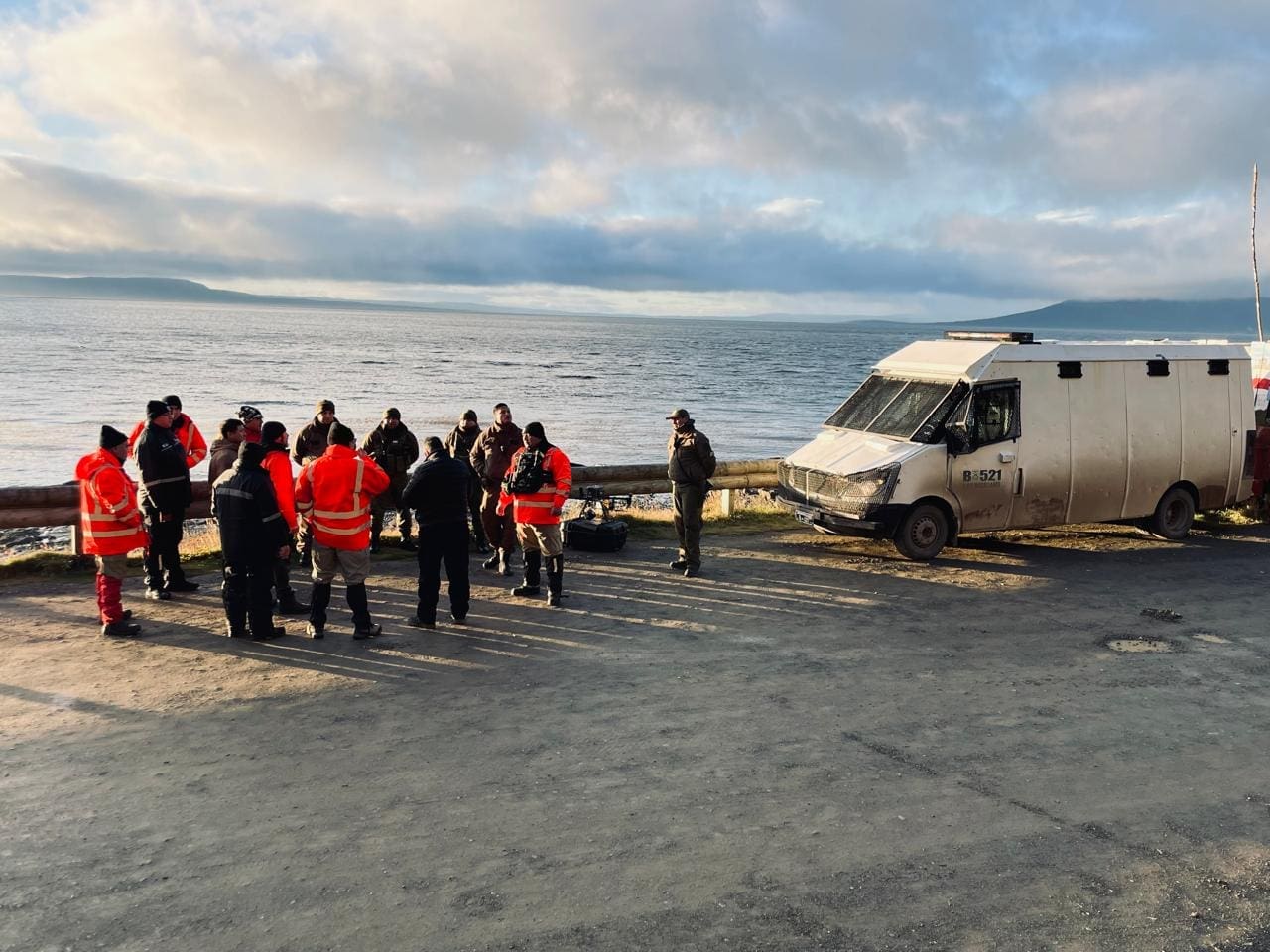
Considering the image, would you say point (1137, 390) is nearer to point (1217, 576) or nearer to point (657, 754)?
point (1217, 576)

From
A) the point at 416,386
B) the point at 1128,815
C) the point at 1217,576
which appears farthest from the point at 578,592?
the point at 416,386

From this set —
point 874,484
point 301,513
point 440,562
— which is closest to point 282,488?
point 301,513

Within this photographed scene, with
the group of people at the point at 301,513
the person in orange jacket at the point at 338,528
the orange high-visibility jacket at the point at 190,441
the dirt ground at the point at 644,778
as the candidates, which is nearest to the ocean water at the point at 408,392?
the orange high-visibility jacket at the point at 190,441

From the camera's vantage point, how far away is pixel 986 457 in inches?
454

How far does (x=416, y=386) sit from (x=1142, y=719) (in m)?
53.3

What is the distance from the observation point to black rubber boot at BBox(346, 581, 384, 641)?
8.43 m

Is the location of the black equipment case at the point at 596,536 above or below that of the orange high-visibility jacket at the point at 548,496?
below

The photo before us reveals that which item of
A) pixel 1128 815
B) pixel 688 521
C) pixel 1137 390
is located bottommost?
pixel 1128 815

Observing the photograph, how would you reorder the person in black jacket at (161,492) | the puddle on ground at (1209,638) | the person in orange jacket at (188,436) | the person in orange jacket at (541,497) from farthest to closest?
the person in orange jacket at (188,436) → the person in orange jacket at (541,497) → the person in black jacket at (161,492) → the puddle on ground at (1209,638)

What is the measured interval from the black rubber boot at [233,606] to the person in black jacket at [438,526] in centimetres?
141

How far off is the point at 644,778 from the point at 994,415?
755cm

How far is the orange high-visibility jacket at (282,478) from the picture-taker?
9.07m

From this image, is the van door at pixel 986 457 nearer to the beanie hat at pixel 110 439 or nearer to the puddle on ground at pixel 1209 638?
the puddle on ground at pixel 1209 638

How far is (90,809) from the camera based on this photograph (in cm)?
532
